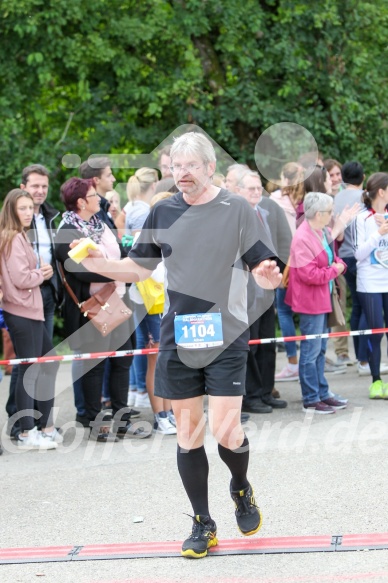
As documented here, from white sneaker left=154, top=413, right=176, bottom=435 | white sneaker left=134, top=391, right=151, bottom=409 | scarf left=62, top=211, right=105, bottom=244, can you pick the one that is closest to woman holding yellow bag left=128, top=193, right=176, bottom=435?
white sneaker left=154, top=413, right=176, bottom=435

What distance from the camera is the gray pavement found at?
4750 mm

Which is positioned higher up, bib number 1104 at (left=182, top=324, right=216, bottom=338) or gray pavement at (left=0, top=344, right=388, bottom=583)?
bib number 1104 at (left=182, top=324, right=216, bottom=338)

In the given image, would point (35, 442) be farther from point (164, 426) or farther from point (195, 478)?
point (195, 478)

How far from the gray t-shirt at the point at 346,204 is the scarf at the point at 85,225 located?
109 inches

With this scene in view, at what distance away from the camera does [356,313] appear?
981 cm

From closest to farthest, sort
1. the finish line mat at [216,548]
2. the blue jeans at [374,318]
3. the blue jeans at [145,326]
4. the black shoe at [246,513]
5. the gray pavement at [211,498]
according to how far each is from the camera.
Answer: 1. the gray pavement at [211,498]
2. the finish line mat at [216,548]
3. the black shoe at [246,513]
4. the blue jeans at [145,326]
5. the blue jeans at [374,318]

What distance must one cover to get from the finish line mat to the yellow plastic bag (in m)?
2.96

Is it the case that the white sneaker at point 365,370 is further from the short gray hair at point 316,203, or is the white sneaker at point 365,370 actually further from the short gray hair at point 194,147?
the short gray hair at point 194,147

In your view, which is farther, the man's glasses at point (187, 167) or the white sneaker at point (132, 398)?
the white sneaker at point (132, 398)

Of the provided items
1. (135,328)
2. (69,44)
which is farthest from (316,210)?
(69,44)

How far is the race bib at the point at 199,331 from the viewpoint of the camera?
4.95 m

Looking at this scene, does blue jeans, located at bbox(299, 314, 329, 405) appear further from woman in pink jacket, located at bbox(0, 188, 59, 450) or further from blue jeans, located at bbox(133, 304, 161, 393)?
woman in pink jacket, located at bbox(0, 188, 59, 450)

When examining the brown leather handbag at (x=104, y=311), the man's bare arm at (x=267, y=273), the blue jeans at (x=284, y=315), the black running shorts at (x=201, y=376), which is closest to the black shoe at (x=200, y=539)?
the black running shorts at (x=201, y=376)

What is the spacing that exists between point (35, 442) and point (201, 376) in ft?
9.03
